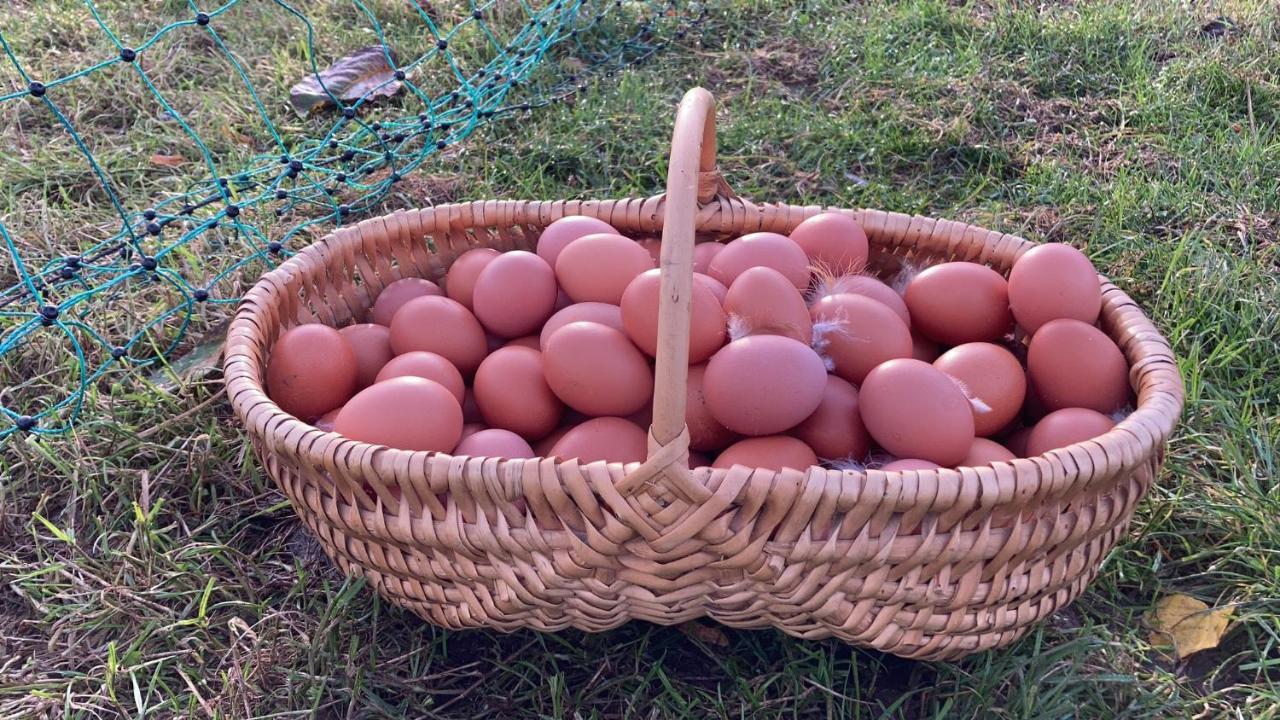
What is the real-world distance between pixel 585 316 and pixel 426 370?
0.24 meters

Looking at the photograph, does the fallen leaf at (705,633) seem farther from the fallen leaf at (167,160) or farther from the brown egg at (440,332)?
the fallen leaf at (167,160)

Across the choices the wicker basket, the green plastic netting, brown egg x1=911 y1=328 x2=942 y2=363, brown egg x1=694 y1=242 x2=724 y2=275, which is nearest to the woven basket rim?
the wicker basket

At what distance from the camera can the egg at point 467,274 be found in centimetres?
163

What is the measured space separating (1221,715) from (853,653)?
467 millimetres

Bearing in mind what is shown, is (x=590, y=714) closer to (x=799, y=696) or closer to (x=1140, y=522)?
(x=799, y=696)

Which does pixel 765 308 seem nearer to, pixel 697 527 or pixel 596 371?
pixel 596 371

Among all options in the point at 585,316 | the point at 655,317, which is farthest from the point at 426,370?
the point at 655,317

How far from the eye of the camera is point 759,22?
3.12m

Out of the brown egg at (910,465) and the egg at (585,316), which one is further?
the egg at (585,316)

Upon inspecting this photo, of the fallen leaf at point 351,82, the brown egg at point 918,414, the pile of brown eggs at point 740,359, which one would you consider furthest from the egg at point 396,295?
the fallen leaf at point 351,82

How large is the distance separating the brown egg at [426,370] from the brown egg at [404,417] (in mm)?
86

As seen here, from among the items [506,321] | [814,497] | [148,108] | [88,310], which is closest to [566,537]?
[814,497]

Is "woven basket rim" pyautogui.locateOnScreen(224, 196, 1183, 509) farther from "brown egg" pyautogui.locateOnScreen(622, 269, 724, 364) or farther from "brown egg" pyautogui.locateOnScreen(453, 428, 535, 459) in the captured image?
"brown egg" pyautogui.locateOnScreen(622, 269, 724, 364)

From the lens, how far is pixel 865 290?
152 centimetres
